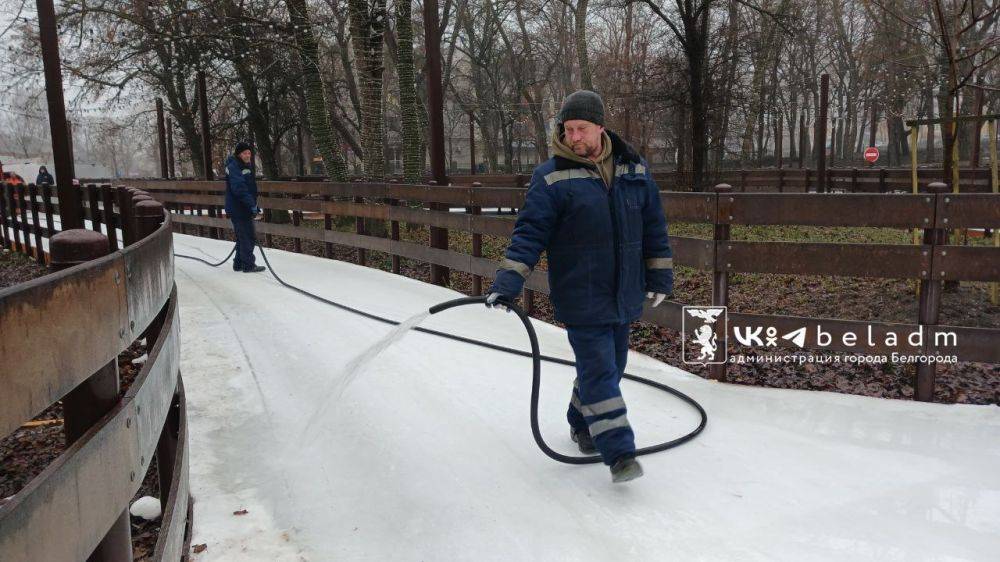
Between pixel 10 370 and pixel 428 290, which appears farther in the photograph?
pixel 428 290

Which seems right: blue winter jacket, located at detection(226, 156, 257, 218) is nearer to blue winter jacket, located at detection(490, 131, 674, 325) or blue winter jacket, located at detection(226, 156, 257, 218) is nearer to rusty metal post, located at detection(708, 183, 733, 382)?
rusty metal post, located at detection(708, 183, 733, 382)

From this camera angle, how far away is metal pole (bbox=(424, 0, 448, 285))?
9625mm

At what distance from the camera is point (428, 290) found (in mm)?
9211

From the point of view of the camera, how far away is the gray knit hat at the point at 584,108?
3.71 metres

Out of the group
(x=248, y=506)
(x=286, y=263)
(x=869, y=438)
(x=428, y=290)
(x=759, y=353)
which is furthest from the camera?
(x=286, y=263)

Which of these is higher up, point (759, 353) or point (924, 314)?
point (924, 314)

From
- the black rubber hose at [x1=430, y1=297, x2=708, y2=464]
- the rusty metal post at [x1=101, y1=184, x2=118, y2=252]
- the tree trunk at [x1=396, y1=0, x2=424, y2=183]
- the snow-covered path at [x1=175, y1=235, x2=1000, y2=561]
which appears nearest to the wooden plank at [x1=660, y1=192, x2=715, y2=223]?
the snow-covered path at [x1=175, y1=235, x2=1000, y2=561]

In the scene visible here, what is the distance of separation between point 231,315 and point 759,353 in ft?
16.3

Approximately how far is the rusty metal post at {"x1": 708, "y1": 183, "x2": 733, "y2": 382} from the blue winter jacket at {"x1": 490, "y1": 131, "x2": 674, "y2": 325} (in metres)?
1.80

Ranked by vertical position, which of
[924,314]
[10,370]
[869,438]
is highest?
[10,370]

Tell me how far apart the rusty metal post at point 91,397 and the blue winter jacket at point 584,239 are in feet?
6.15

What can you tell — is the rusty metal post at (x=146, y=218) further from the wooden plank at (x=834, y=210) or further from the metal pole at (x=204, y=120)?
the metal pole at (x=204, y=120)

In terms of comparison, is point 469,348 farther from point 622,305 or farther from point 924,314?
point 924,314

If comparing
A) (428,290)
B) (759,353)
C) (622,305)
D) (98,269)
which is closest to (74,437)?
(98,269)
